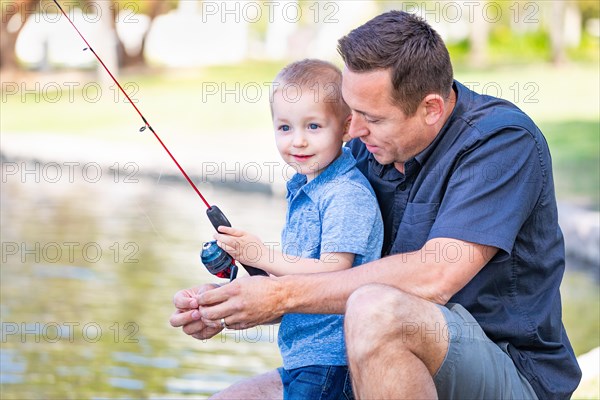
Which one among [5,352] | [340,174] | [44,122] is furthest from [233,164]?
[340,174]

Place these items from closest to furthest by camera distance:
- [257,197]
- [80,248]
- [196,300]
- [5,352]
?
[196,300] → [5,352] → [80,248] → [257,197]

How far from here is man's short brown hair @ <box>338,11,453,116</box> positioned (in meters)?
2.95

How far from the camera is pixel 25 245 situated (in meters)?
8.65

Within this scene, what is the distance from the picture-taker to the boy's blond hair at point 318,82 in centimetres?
303

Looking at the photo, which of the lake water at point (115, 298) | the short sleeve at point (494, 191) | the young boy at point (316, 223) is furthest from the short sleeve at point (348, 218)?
the lake water at point (115, 298)

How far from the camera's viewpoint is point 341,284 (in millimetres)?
2773

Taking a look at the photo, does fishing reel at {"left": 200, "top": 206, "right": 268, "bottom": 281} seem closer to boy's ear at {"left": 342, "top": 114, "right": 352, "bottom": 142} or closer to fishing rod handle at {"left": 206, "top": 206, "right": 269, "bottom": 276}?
fishing rod handle at {"left": 206, "top": 206, "right": 269, "bottom": 276}

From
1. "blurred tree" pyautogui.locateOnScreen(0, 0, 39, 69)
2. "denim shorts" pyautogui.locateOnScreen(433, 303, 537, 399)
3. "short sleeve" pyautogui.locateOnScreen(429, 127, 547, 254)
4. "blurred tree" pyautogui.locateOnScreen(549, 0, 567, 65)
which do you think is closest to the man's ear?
"short sleeve" pyautogui.locateOnScreen(429, 127, 547, 254)

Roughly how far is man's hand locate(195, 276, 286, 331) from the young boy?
6.5 inches

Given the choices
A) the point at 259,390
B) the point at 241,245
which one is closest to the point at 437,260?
the point at 241,245

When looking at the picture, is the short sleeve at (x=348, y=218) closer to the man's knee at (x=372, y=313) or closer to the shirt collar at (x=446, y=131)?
the shirt collar at (x=446, y=131)

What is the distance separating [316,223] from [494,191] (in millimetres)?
515

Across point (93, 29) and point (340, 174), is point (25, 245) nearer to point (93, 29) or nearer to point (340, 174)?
point (340, 174)

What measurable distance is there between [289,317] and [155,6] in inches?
879
